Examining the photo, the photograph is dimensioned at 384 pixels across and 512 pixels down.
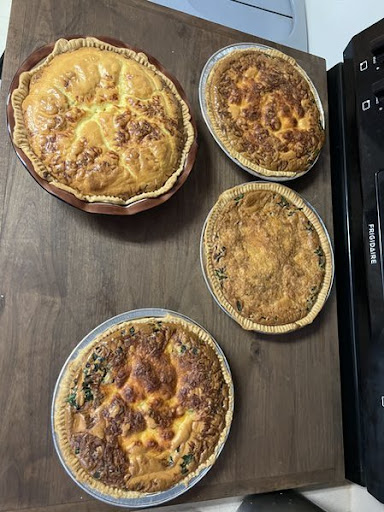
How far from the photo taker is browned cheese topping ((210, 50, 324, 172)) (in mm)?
1432

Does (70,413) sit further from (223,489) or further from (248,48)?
(248,48)

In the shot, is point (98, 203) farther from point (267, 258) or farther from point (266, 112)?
point (266, 112)

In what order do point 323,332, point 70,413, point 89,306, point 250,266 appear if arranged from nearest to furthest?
1. point 70,413
2. point 89,306
3. point 250,266
4. point 323,332

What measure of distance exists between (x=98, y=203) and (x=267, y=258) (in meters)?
0.52

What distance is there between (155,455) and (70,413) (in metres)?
0.23

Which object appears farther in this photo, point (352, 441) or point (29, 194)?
point (352, 441)

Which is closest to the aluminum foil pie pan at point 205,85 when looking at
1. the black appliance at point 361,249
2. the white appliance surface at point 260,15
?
the black appliance at point 361,249

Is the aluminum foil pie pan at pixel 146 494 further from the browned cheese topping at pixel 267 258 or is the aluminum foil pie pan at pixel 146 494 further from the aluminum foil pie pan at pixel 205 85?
the aluminum foil pie pan at pixel 205 85

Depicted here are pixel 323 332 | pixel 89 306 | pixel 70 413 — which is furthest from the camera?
pixel 323 332

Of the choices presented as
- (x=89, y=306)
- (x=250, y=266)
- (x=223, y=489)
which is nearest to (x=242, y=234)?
(x=250, y=266)

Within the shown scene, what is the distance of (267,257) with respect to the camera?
1.40m

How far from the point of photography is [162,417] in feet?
3.81

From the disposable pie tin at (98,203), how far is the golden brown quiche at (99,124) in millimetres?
11

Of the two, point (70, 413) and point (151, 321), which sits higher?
point (151, 321)
